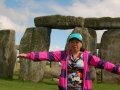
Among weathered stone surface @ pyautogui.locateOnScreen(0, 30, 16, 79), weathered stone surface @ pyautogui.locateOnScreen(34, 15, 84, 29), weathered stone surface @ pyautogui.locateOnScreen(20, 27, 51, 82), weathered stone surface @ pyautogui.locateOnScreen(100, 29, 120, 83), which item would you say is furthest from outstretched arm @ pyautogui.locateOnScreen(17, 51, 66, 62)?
weathered stone surface @ pyautogui.locateOnScreen(100, 29, 120, 83)

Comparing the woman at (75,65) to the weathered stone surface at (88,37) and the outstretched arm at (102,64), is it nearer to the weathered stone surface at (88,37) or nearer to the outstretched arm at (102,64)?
the outstretched arm at (102,64)

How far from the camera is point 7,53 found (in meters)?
19.2

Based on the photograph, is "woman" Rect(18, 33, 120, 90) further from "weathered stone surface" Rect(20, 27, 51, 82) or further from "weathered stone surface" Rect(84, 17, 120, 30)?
"weathered stone surface" Rect(84, 17, 120, 30)

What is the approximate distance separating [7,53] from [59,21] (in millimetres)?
2629

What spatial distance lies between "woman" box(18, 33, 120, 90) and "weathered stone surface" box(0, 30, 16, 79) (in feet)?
43.7

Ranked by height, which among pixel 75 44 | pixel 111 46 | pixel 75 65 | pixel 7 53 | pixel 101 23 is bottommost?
pixel 75 65

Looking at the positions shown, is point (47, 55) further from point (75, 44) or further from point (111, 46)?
point (111, 46)

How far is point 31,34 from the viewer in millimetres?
19375

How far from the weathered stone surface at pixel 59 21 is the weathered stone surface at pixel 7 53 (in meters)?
1.32

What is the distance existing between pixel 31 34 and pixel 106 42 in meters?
3.39

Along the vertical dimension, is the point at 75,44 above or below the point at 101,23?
below

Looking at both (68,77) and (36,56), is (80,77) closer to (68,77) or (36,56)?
(68,77)

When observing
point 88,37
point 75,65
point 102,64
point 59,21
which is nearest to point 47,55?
point 75,65

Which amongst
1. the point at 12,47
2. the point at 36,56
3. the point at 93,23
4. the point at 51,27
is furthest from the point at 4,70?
the point at 36,56
